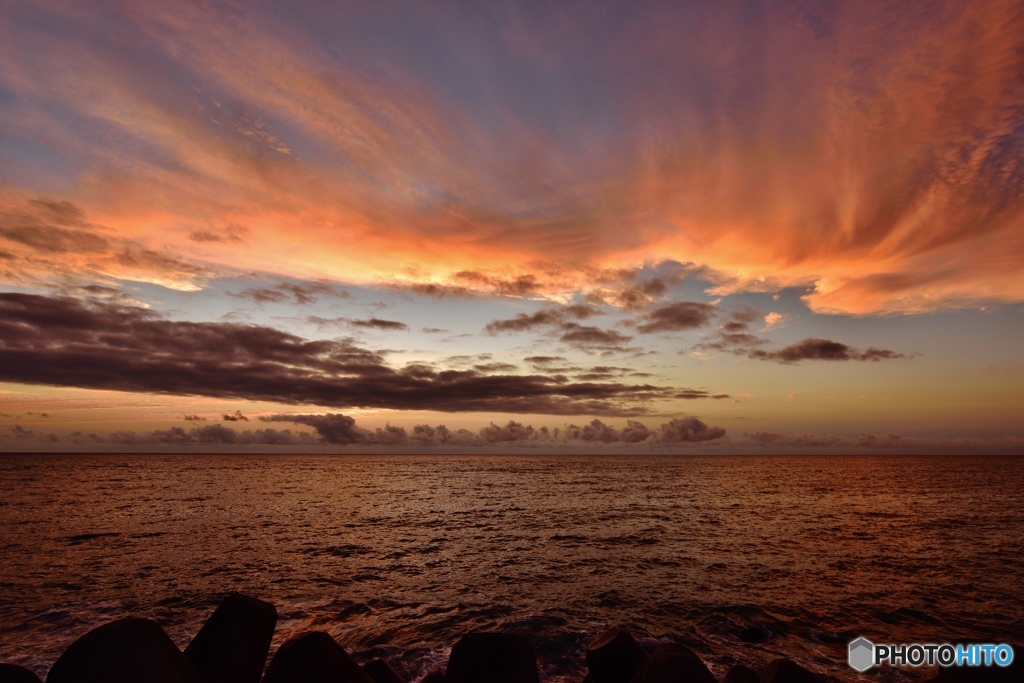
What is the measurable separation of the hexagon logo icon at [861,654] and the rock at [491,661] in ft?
37.0

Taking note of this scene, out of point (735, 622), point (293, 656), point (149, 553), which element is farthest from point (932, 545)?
point (149, 553)

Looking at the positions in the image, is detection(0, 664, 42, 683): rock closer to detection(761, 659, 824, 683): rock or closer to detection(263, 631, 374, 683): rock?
detection(263, 631, 374, 683): rock

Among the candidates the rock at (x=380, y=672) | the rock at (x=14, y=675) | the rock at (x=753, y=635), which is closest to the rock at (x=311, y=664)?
the rock at (x=380, y=672)

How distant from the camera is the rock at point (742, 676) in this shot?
8.52m

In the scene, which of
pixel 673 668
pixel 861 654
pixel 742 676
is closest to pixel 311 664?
pixel 673 668

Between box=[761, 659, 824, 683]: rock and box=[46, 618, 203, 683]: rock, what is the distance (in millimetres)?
9393

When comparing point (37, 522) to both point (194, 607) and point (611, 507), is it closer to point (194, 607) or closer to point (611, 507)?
point (194, 607)

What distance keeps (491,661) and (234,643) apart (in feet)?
15.8

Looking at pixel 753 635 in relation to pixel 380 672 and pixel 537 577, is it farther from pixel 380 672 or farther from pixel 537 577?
pixel 380 672

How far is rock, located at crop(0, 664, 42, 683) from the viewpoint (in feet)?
22.7

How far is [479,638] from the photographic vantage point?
8.22 m

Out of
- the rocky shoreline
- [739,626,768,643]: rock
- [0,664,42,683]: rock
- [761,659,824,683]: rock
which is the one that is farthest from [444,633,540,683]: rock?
[739,626,768,643]: rock

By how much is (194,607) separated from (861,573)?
29317 millimetres

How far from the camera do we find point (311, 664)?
7414 millimetres
